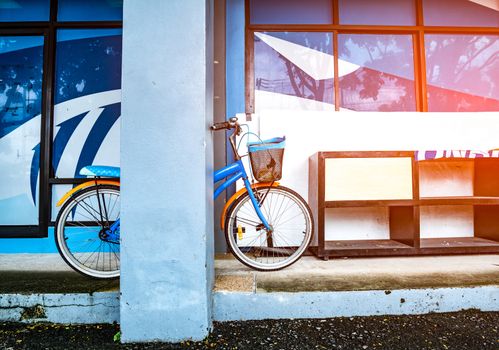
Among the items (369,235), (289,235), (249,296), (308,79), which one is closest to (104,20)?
(308,79)

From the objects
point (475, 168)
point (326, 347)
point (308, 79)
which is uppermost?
point (308, 79)

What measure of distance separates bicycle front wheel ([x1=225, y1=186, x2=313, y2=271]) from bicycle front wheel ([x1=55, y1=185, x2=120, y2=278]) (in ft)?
3.55

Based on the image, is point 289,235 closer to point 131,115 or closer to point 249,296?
point 249,296

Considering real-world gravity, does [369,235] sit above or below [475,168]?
below

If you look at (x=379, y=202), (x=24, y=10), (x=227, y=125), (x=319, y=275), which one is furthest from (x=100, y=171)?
(x=24, y=10)

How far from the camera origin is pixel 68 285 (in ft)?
8.74

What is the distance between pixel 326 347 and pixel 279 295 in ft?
1.63

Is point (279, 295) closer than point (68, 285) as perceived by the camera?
Yes

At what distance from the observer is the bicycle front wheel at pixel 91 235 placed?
2.84 m

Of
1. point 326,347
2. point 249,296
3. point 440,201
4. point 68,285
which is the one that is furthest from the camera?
point 440,201

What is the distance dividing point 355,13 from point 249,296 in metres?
3.78

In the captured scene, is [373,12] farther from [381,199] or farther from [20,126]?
[20,126]

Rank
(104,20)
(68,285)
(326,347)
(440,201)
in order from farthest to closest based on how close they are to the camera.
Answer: (104,20)
(440,201)
(68,285)
(326,347)

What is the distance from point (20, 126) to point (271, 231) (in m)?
3.51
